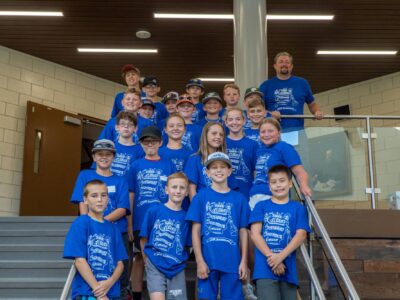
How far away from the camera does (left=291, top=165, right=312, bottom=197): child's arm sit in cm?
460

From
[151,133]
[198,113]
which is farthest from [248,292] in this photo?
[198,113]

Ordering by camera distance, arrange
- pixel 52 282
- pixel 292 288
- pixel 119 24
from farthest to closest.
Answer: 1. pixel 119 24
2. pixel 52 282
3. pixel 292 288

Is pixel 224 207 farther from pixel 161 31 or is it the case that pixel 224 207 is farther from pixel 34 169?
pixel 34 169

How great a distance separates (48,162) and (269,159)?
7.13m

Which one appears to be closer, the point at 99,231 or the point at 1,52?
the point at 99,231

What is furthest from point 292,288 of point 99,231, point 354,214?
point 354,214

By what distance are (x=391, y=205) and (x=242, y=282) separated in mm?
3096

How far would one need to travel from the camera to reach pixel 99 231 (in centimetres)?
→ 423

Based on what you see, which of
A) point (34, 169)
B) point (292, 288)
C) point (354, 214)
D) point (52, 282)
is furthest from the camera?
point (34, 169)

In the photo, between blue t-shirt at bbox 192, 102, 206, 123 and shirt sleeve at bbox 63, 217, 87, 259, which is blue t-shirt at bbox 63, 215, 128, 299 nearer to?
shirt sleeve at bbox 63, 217, 87, 259

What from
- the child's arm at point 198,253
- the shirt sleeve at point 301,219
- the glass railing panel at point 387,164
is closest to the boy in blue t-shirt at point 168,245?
the child's arm at point 198,253

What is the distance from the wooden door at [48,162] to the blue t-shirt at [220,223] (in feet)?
23.4

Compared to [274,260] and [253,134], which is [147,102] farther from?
[274,260]

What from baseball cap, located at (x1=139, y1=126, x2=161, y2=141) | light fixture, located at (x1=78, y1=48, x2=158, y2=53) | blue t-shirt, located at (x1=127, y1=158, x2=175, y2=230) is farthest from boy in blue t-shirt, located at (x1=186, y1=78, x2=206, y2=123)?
light fixture, located at (x1=78, y1=48, x2=158, y2=53)
